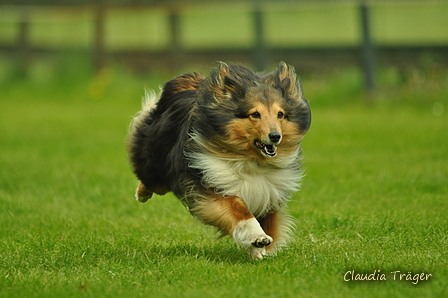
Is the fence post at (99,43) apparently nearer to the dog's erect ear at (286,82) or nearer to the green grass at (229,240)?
the green grass at (229,240)

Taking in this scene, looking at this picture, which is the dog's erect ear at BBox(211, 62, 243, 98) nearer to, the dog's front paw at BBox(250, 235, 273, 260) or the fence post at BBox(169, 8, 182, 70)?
the dog's front paw at BBox(250, 235, 273, 260)

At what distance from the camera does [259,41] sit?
54.9ft

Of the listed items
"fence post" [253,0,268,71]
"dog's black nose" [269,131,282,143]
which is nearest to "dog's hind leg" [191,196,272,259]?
"dog's black nose" [269,131,282,143]

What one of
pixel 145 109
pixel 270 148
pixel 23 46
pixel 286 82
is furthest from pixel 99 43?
pixel 270 148

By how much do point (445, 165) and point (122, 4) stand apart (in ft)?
44.9

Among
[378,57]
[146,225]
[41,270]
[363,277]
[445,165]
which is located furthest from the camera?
[378,57]

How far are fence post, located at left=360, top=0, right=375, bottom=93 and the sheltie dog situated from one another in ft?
31.2

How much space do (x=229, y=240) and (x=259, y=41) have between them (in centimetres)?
1099

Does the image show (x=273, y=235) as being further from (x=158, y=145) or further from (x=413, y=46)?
(x=413, y=46)

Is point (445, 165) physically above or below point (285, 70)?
below

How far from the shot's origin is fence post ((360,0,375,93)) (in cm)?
1492

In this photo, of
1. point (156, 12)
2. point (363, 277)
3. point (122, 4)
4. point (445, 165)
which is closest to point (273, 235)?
point (363, 277)

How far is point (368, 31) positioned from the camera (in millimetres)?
15086

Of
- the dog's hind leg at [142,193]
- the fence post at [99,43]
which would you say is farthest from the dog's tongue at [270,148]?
the fence post at [99,43]
